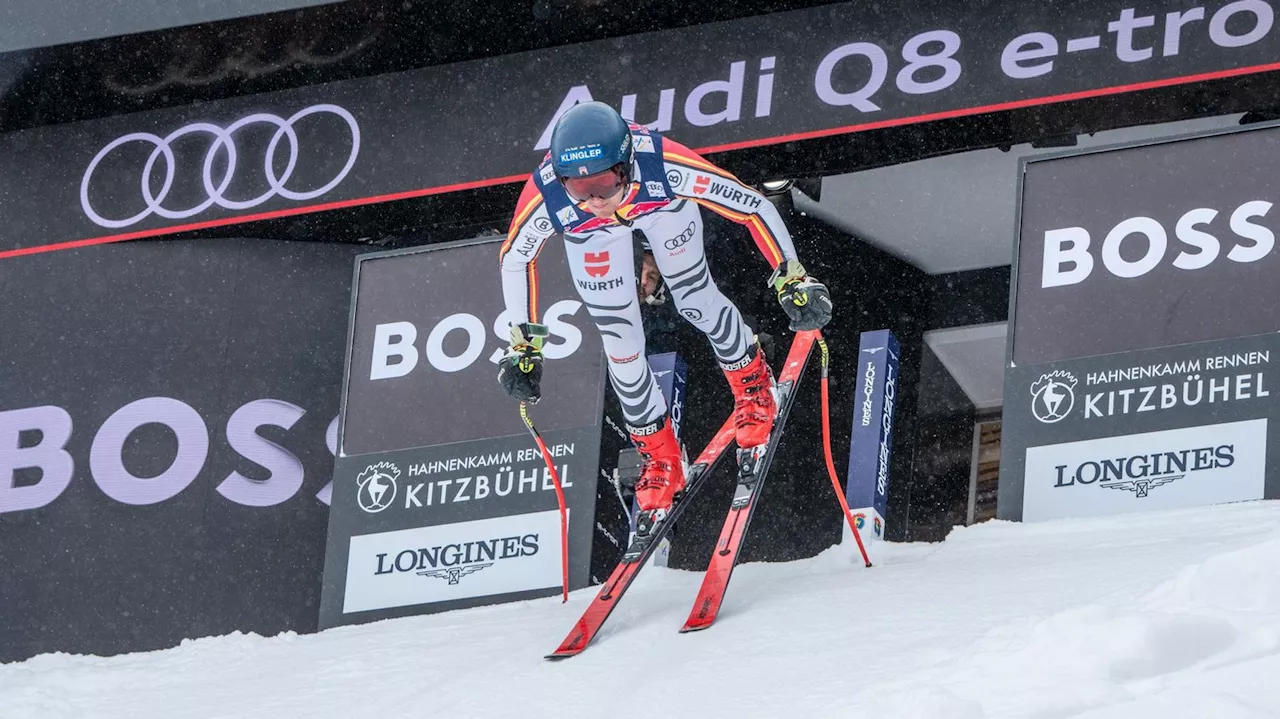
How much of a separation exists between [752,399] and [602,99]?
266cm

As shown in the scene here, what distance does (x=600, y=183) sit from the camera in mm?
5301

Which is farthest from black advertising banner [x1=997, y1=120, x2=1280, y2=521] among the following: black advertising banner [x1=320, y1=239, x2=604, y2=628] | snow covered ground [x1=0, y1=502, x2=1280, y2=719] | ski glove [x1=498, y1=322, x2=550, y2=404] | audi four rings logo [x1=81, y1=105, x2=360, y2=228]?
audi four rings logo [x1=81, y1=105, x2=360, y2=228]

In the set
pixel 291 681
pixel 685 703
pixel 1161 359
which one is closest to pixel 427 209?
pixel 291 681

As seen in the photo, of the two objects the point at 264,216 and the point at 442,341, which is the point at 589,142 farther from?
the point at 264,216

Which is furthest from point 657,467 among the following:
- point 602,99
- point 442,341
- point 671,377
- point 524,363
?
point 602,99

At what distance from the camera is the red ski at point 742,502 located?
5520 mm

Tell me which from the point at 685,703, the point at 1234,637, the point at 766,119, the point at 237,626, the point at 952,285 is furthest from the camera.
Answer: the point at 952,285

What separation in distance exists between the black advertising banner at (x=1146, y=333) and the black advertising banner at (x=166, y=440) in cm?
425

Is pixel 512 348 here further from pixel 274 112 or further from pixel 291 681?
pixel 274 112

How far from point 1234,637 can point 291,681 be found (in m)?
3.68

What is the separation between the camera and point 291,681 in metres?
5.91

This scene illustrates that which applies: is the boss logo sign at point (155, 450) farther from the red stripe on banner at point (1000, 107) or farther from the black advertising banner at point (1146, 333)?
the black advertising banner at point (1146, 333)

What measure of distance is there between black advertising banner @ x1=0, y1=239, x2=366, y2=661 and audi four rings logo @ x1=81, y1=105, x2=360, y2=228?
319mm

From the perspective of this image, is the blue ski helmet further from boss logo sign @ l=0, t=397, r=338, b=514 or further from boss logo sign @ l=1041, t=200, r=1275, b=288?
boss logo sign @ l=0, t=397, r=338, b=514
